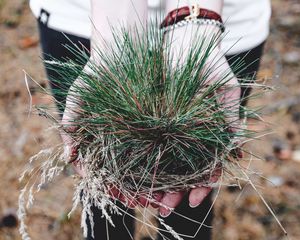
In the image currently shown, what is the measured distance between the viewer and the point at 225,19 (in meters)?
1.27

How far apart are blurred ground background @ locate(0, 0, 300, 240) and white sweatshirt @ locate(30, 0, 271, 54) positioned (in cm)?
44

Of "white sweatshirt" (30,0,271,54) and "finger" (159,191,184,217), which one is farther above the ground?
"white sweatshirt" (30,0,271,54)

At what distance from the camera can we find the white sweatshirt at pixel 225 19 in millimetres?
1271

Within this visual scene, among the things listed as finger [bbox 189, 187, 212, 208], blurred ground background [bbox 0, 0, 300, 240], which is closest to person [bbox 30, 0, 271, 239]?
finger [bbox 189, 187, 212, 208]

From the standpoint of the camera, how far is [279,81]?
264 centimetres

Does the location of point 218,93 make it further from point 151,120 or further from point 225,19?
point 225,19

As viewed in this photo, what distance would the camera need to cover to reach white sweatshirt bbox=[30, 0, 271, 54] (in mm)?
1271

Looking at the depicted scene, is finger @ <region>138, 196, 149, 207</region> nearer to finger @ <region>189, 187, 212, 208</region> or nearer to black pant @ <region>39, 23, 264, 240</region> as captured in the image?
finger @ <region>189, 187, 212, 208</region>

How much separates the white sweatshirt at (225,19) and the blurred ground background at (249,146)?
1.45 feet

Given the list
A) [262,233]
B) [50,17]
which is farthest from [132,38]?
[262,233]

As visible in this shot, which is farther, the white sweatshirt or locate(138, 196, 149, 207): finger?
the white sweatshirt

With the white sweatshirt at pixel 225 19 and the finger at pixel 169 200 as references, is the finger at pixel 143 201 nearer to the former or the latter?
the finger at pixel 169 200

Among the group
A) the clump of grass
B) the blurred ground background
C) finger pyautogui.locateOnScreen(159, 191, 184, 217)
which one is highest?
the clump of grass

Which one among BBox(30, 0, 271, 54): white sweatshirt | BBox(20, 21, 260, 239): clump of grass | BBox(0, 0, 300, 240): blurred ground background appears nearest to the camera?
BBox(20, 21, 260, 239): clump of grass
